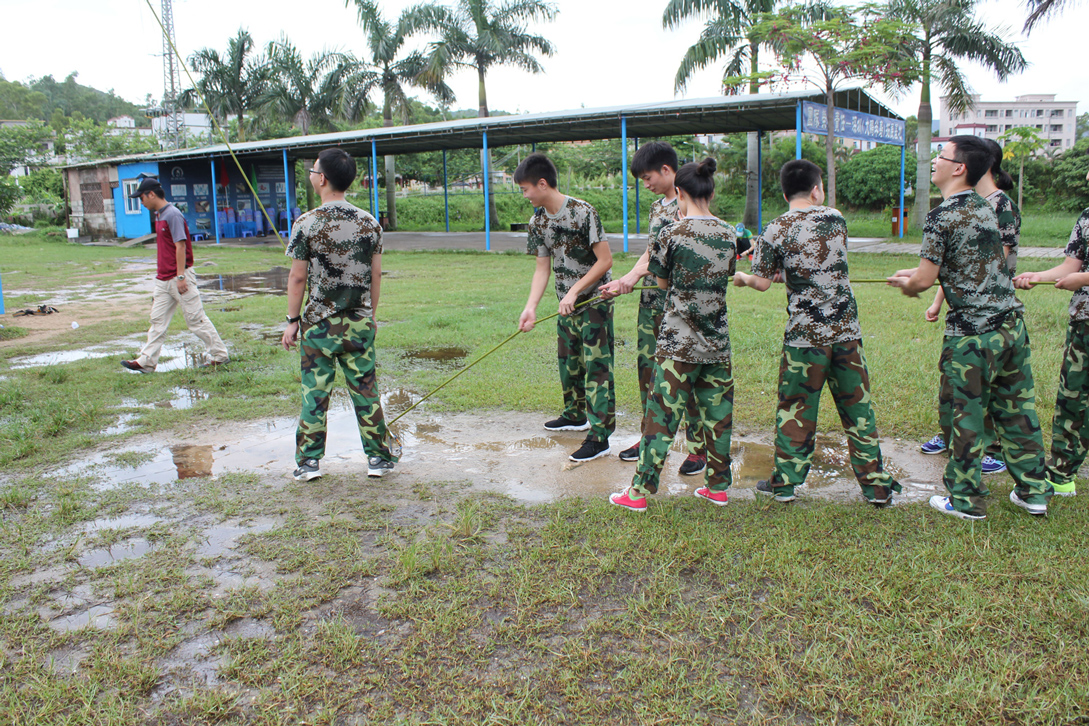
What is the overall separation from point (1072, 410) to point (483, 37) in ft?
97.5

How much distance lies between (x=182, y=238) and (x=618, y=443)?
4.60 m

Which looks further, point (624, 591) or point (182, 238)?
point (182, 238)

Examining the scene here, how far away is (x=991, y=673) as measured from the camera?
2.33 metres

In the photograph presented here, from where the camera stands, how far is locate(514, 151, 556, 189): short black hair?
428 centimetres

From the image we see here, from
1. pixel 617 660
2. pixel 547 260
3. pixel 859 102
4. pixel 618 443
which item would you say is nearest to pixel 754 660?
pixel 617 660

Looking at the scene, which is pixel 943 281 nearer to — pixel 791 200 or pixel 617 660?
pixel 791 200

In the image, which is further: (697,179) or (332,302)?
(332,302)

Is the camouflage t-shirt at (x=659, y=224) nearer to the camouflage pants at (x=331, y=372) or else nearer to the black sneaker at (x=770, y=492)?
the black sneaker at (x=770, y=492)

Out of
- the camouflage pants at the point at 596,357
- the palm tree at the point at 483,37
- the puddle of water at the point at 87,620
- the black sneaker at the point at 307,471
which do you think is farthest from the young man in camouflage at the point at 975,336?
the palm tree at the point at 483,37

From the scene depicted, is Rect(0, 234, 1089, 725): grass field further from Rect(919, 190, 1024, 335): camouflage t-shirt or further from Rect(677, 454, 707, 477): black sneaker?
Rect(919, 190, 1024, 335): camouflage t-shirt

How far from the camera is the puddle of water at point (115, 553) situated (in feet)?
10.7

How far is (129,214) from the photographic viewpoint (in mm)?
27766

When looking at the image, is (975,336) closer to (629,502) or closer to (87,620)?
(629,502)

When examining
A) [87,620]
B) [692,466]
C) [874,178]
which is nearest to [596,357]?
[692,466]
